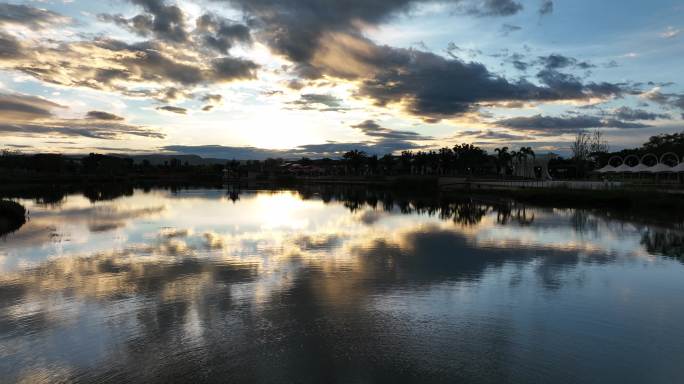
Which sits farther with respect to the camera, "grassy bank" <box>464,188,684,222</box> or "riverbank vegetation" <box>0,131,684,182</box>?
"riverbank vegetation" <box>0,131,684,182</box>

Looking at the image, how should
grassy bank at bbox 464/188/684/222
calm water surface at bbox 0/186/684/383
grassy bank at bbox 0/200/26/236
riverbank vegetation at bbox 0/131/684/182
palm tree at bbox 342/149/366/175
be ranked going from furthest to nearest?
palm tree at bbox 342/149/366/175
riverbank vegetation at bbox 0/131/684/182
grassy bank at bbox 464/188/684/222
grassy bank at bbox 0/200/26/236
calm water surface at bbox 0/186/684/383

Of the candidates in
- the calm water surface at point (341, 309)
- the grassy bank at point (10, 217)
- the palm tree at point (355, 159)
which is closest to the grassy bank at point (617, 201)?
the calm water surface at point (341, 309)

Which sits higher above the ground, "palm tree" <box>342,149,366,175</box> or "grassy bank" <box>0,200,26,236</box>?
"palm tree" <box>342,149,366,175</box>

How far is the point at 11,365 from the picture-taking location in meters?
8.35

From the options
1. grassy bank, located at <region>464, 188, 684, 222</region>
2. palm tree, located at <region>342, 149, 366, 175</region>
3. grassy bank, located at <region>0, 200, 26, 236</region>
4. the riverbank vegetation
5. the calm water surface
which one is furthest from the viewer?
palm tree, located at <region>342, 149, 366, 175</region>

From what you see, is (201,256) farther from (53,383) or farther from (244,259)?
(53,383)

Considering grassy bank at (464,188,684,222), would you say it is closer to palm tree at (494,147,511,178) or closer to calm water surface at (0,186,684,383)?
calm water surface at (0,186,684,383)

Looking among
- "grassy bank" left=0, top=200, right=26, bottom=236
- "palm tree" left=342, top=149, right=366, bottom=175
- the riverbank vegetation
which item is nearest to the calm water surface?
"grassy bank" left=0, top=200, right=26, bottom=236

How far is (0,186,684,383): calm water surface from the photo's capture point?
332 inches

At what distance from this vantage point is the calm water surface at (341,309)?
8.44 metres

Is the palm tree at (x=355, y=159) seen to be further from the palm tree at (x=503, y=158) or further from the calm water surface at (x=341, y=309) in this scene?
the calm water surface at (x=341, y=309)

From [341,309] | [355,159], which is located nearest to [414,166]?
[355,159]

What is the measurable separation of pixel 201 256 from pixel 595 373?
1472cm

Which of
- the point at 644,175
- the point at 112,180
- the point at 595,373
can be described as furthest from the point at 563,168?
the point at 595,373
